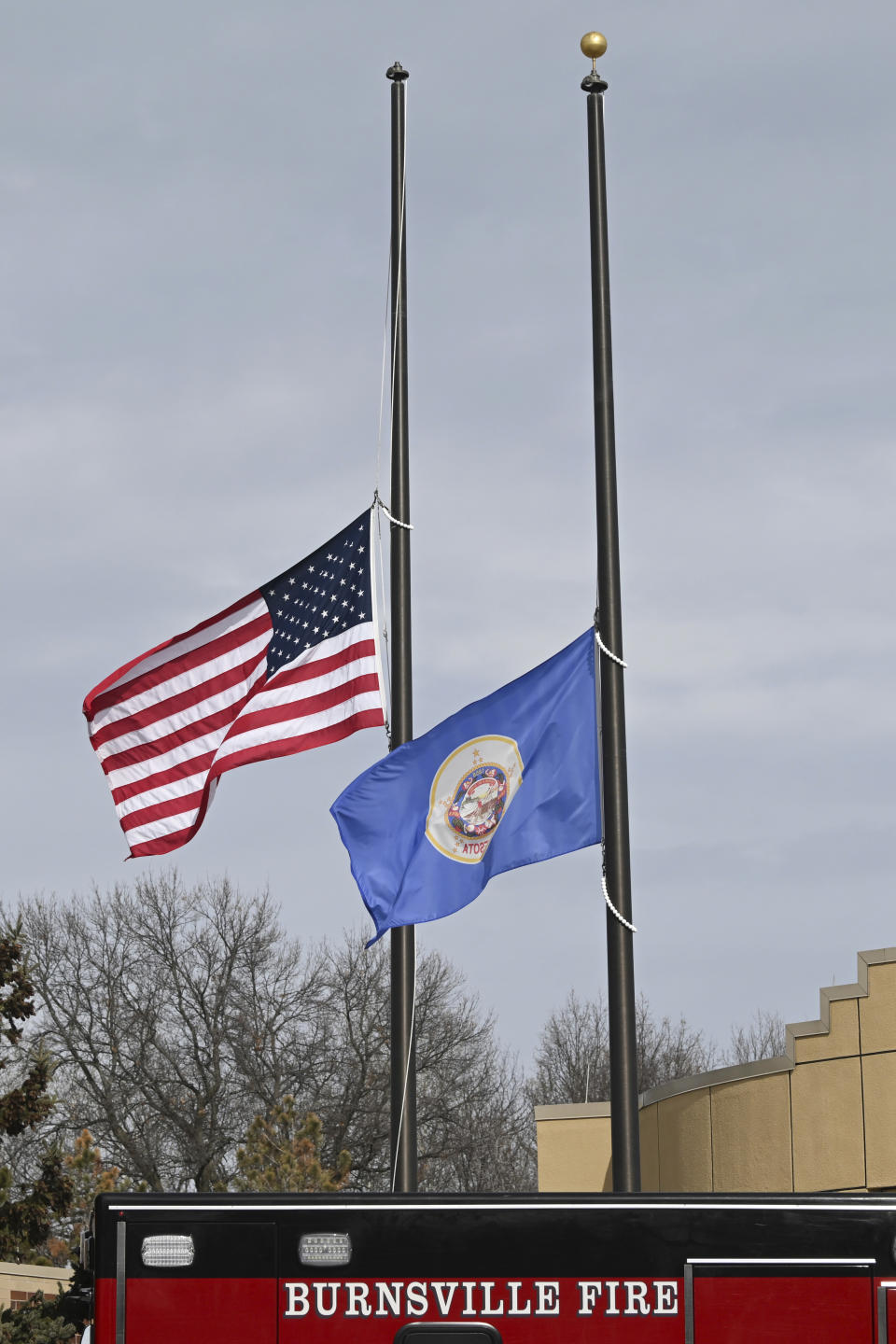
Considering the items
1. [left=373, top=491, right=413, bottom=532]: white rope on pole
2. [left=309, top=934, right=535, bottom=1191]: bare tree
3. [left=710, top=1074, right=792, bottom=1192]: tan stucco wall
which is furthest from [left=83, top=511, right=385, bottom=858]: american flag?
[left=309, top=934, right=535, bottom=1191]: bare tree

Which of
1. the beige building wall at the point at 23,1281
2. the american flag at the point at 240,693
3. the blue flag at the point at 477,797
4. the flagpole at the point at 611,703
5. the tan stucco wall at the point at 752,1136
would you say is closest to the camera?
the flagpole at the point at 611,703

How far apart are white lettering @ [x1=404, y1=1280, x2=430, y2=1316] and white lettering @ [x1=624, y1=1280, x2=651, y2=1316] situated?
0.74 meters

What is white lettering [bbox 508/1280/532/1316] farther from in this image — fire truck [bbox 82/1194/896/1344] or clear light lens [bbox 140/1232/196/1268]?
clear light lens [bbox 140/1232/196/1268]

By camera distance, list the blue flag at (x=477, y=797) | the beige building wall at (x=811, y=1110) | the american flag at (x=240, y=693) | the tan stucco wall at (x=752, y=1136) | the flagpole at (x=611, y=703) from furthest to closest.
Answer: the tan stucco wall at (x=752, y=1136) < the beige building wall at (x=811, y=1110) < the american flag at (x=240, y=693) < the blue flag at (x=477, y=797) < the flagpole at (x=611, y=703)

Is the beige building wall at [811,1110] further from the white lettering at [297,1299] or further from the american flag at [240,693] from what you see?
the white lettering at [297,1299]

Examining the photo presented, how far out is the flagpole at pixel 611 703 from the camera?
336 inches

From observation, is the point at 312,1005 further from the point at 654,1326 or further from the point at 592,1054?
the point at 654,1326

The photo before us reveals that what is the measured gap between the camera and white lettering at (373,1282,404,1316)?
21.0 ft

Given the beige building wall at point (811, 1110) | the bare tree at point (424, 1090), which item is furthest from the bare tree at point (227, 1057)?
the beige building wall at point (811, 1110)

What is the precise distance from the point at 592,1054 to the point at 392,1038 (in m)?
47.8

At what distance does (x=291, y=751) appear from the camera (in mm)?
11750

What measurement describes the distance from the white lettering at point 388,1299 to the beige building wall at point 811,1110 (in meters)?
10.9

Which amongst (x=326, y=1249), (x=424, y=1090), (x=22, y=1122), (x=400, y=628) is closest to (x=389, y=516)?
(x=400, y=628)

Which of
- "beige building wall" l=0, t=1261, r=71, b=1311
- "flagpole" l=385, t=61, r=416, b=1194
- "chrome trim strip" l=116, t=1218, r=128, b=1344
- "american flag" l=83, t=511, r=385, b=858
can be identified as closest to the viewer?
"chrome trim strip" l=116, t=1218, r=128, b=1344
